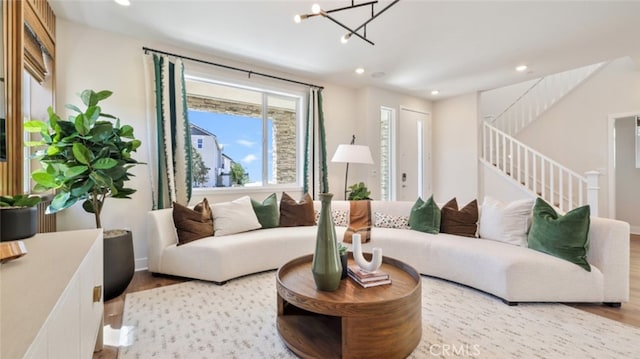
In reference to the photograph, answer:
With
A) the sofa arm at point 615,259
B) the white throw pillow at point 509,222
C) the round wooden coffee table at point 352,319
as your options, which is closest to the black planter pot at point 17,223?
the round wooden coffee table at point 352,319

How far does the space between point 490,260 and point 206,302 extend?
2.43 m

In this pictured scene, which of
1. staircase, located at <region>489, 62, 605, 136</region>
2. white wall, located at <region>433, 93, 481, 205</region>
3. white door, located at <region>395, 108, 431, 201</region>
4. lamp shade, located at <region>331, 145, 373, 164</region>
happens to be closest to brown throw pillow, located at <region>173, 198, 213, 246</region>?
lamp shade, located at <region>331, 145, 373, 164</region>

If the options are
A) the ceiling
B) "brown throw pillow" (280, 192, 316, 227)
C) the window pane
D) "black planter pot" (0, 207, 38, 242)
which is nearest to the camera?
"black planter pot" (0, 207, 38, 242)

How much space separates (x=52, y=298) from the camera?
84cm

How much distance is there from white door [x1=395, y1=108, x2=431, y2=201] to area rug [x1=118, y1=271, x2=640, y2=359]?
10.3 ft

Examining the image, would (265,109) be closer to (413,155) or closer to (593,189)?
(413,155)

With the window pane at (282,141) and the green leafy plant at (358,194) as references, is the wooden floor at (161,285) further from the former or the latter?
the green leafy plant at (358,194)

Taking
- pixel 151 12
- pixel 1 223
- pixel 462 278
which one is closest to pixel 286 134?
pixel 151 12

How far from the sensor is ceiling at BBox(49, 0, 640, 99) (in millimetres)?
2641

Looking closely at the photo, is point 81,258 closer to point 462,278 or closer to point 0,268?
point 0,268

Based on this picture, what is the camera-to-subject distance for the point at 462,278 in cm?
272

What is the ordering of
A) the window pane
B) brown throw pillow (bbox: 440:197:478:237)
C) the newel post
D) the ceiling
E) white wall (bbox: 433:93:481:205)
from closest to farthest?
the ceiling → brown throw pillow (bbox: 440:197:478:237) → the newel post → the window pane → white wall (bbox: 433:93:481:205)

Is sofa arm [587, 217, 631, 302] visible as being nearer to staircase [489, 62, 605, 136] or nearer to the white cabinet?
the white cabinet

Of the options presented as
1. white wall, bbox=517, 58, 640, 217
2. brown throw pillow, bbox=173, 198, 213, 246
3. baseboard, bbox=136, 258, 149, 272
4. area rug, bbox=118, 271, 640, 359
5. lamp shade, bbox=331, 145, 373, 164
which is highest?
white wall, bbox=517, 58, 640, 217
